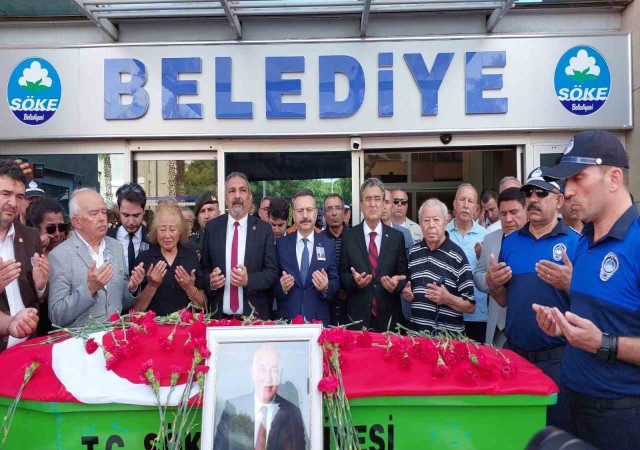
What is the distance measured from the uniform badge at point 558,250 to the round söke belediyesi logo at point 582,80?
367cm

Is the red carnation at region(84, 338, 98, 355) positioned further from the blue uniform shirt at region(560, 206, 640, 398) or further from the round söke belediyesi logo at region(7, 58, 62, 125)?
the round söke belediyesi logo at region(7, 58, 62, 125)

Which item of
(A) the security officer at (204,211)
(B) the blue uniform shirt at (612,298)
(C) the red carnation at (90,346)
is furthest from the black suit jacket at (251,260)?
(B) the blue uniform shirt at (612,298)

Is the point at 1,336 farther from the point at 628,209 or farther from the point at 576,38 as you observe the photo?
the point at 576,38

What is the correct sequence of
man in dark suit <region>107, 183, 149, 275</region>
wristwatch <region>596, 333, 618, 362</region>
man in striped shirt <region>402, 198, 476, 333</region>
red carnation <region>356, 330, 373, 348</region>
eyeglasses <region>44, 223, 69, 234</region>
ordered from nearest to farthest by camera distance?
wristwatch <region>596, 333, 618, 362</region> → red carnation <region>356, 330, 373, 348</region> → man in striped shirt <region>402, 198, 476, 333</region> → eyeglasses <region>44, 223, 69, 234</region> → man in dark suit <region>107, 183, 149, 275</region>

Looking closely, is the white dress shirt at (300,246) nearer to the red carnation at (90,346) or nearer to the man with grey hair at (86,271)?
the man with grey hair at (86,271)

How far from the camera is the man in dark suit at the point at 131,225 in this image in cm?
456

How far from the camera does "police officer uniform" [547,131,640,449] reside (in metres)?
2.08

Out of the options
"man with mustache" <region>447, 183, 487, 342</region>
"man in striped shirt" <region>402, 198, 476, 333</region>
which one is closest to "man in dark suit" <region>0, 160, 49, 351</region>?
"man in striped shirt" <region>402, 198, 476, 333</region>

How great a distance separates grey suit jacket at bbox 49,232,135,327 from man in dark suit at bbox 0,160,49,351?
0.08 metres

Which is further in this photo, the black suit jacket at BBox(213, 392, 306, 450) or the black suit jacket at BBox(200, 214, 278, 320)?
the black suit jacket at BBox(200, 214, 278, 320)

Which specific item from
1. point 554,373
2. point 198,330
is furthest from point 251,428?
point 554,373

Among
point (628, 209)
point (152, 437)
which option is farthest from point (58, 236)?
point (628, 209)

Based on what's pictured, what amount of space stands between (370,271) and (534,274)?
141 cm

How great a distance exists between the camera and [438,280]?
12.4ft
